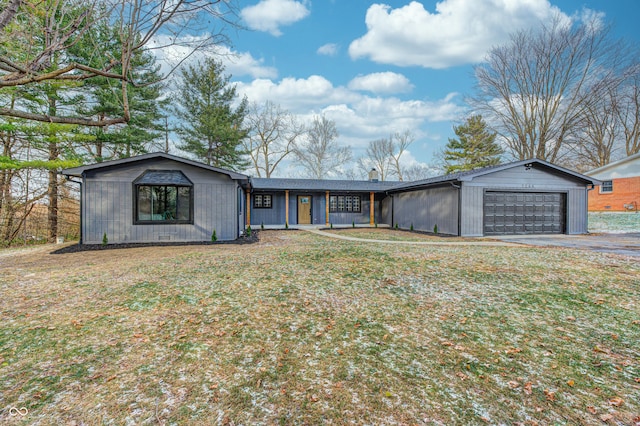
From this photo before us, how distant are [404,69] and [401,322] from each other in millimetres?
20511

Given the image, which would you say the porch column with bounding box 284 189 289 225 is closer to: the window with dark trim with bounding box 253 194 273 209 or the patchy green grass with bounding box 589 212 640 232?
the window with dark trim with bounding box 253 194 273 209

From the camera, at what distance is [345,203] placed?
19.2m

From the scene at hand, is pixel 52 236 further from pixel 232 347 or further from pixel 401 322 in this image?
pixel 401 322

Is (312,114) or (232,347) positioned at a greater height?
(312,114)

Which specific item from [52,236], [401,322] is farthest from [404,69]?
[52,236]

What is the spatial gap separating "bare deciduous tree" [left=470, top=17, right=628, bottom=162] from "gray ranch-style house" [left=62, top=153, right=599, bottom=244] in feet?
39.0

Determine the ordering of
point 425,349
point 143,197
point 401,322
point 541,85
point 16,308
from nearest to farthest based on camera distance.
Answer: point 425,349 → point 401,322 → point 16,308 → point 143,197 → point 541,85

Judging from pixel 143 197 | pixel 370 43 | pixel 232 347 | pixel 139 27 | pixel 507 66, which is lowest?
pixel 232 347

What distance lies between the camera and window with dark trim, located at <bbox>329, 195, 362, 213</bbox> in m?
19.0

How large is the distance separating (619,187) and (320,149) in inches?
955

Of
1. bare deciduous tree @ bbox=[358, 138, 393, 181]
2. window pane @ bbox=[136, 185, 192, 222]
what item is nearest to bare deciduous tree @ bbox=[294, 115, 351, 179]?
bare deciduous tree @ bbox=[358, 138, 393, 181]

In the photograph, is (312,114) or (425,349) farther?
(312,114)

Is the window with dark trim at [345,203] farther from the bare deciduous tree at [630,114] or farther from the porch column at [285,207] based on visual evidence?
the bare deciduous tree at [630,114]

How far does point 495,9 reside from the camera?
603 inches
